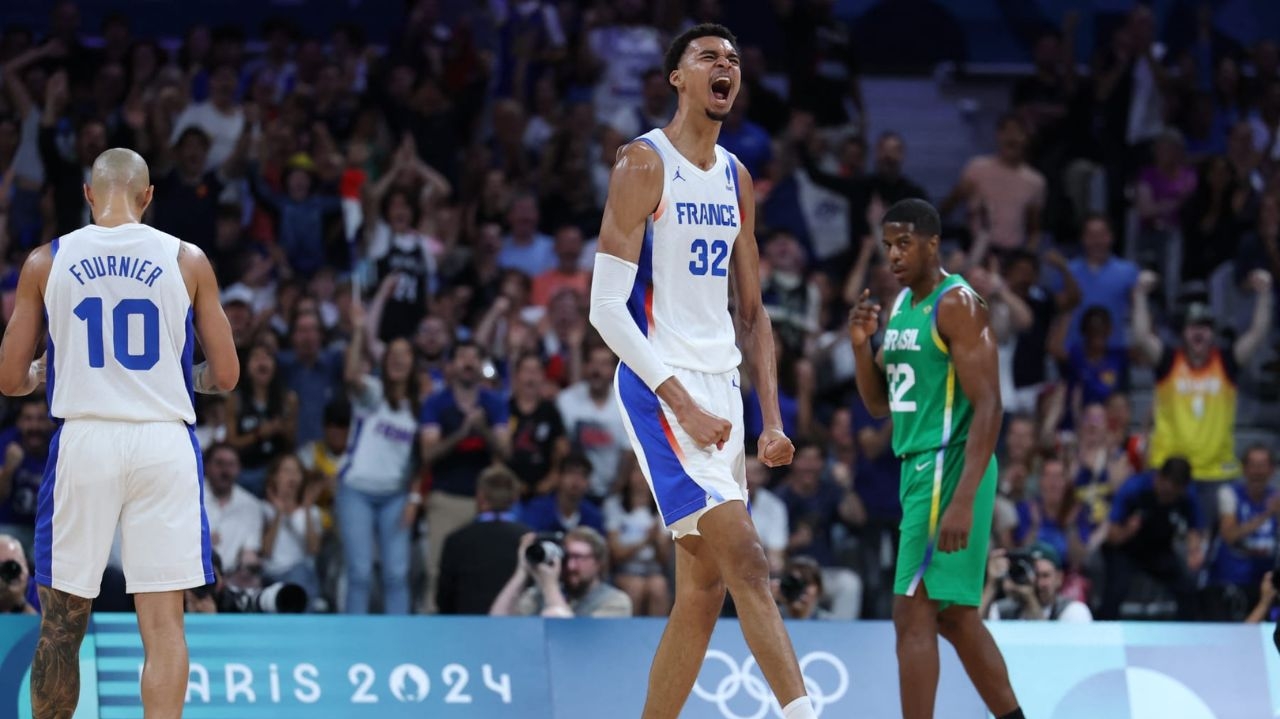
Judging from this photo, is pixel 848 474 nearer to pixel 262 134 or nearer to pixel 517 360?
pixel 517 360

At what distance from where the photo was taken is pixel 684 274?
6.18 meters

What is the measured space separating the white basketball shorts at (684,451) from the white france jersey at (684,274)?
0.09 metres

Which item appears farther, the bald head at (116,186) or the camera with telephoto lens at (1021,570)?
the camera with telephoto lens at (1021,570)

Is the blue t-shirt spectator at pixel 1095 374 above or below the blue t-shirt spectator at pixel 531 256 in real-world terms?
below

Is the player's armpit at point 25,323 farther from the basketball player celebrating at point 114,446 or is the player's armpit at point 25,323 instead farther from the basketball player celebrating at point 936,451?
the basketball player celebrating at point 936,451

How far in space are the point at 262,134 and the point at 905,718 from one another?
9545mm

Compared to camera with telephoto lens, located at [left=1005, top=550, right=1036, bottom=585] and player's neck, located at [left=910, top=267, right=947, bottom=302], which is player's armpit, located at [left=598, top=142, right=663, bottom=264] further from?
camera with telephoto lens, located at [left=1005, top=550, right=1036, bottom=585]

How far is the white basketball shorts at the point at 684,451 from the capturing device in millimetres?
5980

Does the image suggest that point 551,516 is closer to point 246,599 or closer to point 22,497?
point 246,599

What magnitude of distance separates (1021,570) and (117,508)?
5.04 metres

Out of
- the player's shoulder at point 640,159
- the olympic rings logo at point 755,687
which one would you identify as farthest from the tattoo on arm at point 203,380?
the olympic rings logo at point 755,687

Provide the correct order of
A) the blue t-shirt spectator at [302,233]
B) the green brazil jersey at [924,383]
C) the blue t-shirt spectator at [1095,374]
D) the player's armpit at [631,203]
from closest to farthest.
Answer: the player's armpit at [631,203] < the green brazil jersey at [924,383] < the blue t-shirt spectator at [1095,374] < the blue t-shirt spectator at [302,233]

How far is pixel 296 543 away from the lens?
11.8 m

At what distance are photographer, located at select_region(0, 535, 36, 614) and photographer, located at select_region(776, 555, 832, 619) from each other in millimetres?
4139
